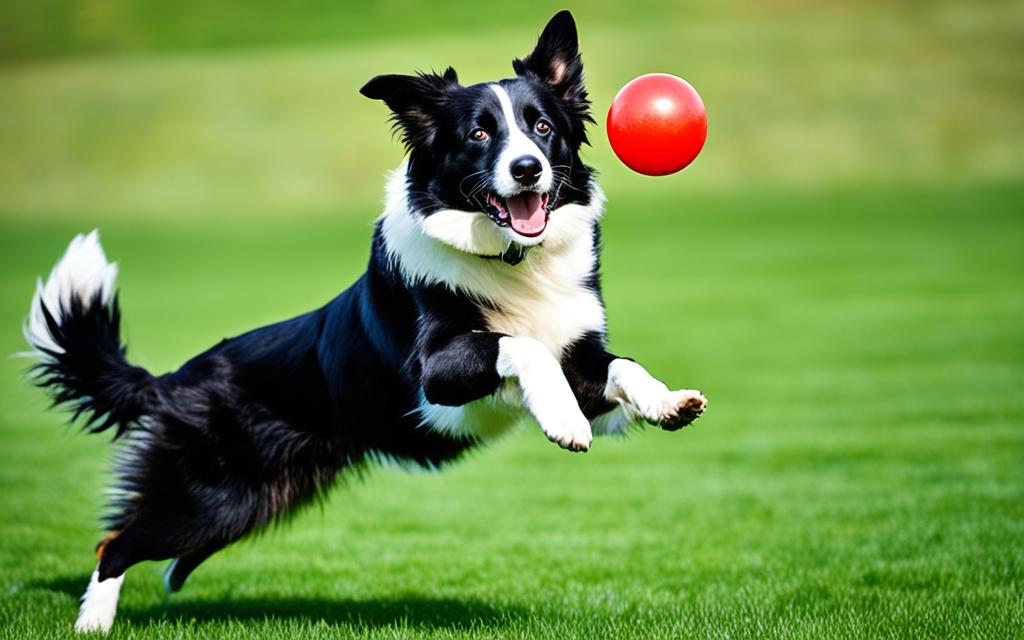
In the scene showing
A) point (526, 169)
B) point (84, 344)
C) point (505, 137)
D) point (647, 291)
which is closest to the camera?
point (526, 169)

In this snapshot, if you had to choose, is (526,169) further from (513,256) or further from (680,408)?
(680,408)

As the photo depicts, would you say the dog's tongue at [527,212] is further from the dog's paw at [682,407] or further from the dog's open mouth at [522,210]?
the dog's paw at [682,407]

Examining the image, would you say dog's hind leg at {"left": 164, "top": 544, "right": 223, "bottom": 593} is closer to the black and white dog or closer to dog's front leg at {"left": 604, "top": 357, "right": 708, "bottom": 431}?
the black and white dog

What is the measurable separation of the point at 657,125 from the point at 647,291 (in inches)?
713

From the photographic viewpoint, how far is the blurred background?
6.95m

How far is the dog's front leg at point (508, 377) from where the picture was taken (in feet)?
16.2

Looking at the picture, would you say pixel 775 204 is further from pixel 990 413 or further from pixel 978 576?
pixel 978 576

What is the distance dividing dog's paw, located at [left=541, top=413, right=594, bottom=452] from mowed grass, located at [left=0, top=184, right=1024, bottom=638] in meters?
1.17

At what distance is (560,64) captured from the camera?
19.2 ft

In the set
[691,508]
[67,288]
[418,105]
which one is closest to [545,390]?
[418,105]

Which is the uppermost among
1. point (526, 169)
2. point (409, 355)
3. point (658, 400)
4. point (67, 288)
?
point (526, 169)

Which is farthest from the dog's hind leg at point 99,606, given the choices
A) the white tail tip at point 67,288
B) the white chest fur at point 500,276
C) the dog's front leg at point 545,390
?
the dog's front leg at point 545,390

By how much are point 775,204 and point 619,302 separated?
1621 cm

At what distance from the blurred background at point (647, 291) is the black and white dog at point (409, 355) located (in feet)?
2.45
